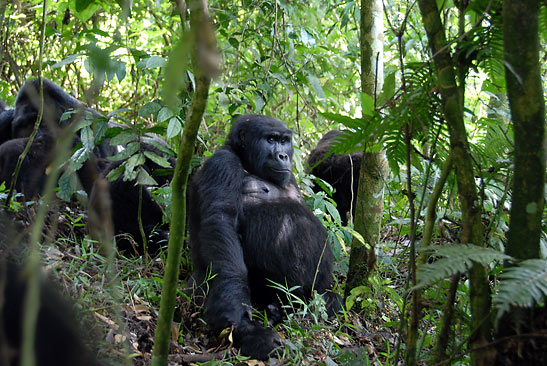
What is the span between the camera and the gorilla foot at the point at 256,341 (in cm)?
274

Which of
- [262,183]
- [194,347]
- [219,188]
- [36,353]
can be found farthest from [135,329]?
[36,353]

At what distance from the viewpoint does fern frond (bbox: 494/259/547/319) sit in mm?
1213

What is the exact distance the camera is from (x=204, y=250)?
132 inches

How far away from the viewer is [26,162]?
5523 mm

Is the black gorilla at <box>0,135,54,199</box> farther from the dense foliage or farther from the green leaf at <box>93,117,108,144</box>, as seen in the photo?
the green leaf at <box>93,117,108,144</box>

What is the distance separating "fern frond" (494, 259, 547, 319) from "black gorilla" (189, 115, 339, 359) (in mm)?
1884

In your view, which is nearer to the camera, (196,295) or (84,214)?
(196,295)

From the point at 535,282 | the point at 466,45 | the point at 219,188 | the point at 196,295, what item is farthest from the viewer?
the point at 219,188

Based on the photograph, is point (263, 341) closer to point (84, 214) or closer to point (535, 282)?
point (535, 282)

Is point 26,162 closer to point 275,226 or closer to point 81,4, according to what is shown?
point 81,4

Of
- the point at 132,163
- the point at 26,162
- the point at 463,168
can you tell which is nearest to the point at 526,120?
the point at 463,168

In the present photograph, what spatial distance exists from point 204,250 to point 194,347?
2.19 ft

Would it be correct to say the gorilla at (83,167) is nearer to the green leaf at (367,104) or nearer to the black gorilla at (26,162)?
the black gorilla at (26,162)

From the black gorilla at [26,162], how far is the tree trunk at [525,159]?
489 centimetres
